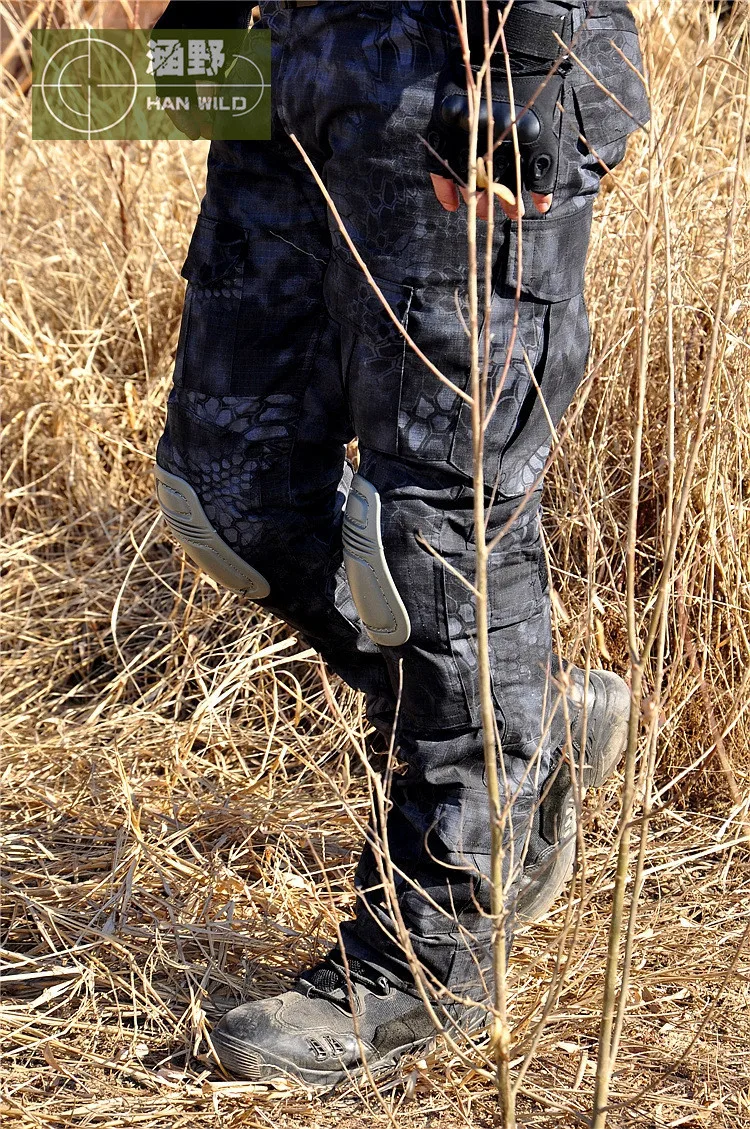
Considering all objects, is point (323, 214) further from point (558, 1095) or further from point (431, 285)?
point (558, 1095)

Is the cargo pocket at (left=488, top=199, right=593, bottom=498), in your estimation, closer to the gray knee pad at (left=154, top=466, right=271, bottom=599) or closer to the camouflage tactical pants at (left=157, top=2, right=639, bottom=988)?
the camouflage tactical pants at (left=157, top=2, right=639, bottom=988)

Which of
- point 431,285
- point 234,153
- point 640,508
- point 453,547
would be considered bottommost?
point 640,508

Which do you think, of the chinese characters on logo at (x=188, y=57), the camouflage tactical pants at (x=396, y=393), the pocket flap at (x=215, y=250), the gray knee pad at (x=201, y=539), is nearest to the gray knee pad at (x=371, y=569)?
the camouflage tactical pants at (x=396, y=393)

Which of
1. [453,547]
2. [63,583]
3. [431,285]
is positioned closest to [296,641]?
[63,583]

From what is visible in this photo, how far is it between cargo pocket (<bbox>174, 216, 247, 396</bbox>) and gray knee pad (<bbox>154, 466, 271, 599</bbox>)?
139mm

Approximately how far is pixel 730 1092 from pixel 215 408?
42.6 inches

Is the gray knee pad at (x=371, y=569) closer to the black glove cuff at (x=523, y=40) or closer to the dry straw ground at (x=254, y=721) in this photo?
the dry straw ground at (x=254, y=721)

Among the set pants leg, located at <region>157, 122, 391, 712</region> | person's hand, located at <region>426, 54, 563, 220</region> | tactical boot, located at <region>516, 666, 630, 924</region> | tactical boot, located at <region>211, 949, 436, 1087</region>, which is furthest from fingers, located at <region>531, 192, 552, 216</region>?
tactical boot, located at <region>211, 949, 436, 1087</region>

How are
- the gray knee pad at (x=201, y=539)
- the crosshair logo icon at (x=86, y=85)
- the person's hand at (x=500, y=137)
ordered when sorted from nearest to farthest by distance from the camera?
the person's hand at (x=500, y=137)
the gray knee pad at (x=201, y=539)
the crosshair logo icon at (x=86, y=85)

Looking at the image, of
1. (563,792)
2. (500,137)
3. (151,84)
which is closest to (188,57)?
(500,137)

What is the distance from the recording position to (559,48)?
1.21 meters

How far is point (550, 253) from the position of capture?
1.33m

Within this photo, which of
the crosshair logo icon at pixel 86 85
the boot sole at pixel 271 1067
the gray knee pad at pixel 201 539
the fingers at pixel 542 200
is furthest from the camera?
the crosshair logo icon at pixel 86 85

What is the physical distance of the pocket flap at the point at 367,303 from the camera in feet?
4.36
